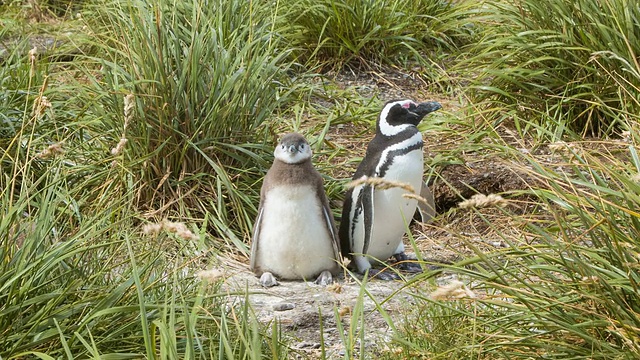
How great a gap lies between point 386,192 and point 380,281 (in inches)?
17.8

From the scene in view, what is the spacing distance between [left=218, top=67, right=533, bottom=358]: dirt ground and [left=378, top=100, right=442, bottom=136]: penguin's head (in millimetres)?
379

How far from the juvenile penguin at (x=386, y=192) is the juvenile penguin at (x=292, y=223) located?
229 mm

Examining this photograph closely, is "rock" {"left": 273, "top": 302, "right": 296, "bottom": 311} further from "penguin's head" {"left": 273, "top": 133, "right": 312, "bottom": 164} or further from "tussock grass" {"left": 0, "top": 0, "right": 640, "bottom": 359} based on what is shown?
"penguin's head" {"left": 273, "top": 133, "right": 312, "bottom": 164}

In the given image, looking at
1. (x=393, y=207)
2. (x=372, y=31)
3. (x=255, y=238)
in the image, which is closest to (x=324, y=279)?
(x=255, y=238)

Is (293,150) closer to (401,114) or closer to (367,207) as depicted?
(367,207)

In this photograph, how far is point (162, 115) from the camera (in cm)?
528

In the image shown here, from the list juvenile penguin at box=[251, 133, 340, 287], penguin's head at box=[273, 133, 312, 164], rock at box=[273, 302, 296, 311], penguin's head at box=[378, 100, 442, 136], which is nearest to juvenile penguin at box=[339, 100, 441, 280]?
penguin's head at box=[378, 100, 442, 136]

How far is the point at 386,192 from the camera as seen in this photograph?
5.17 m

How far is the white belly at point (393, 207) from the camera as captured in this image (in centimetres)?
509

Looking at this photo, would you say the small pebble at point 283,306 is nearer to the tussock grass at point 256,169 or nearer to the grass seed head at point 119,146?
the tussock grass at point 256,169

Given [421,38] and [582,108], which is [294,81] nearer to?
[421,38]

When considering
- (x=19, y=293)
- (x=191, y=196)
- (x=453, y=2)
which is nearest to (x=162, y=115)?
(x=191, y=196)

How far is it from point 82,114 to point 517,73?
2.61m

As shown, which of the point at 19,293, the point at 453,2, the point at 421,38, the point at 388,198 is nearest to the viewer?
the point at 19,293
